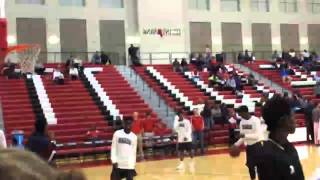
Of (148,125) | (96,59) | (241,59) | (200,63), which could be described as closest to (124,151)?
(148,125)

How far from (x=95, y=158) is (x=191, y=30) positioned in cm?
1764

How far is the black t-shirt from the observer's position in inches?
155

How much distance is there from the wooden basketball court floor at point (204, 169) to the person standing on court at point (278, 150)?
9.17 meters

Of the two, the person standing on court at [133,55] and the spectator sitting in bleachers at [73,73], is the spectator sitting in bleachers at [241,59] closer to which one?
the person standing on court at [133,55]

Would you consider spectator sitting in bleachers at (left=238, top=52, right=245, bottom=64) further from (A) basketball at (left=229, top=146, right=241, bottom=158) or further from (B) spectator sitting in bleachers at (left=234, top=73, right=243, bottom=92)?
(A) basketball at (left=229, top=146, right=241, bottom=158)

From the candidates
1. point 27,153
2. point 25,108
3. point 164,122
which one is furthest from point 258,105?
point 27,153

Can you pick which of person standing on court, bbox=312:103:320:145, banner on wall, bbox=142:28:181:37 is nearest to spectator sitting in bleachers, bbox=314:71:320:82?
person standing on court, bbox=312:103:320:145

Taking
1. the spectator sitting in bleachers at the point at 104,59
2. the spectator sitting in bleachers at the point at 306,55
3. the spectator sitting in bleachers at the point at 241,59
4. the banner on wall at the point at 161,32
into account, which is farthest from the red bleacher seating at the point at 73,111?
the spectator sitting in bleachers at the point at 306,55

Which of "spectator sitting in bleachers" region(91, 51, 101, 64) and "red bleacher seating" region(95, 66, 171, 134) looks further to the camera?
"spectator sitting in bleachers" region(91, 51, 101, 64)

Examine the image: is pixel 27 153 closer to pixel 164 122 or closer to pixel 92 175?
pixel 92 175

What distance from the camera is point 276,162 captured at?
3.97 metres

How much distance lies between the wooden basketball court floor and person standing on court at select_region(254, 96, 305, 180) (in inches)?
361

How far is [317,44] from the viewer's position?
42281 mm

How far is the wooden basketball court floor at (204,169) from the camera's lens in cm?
1482
